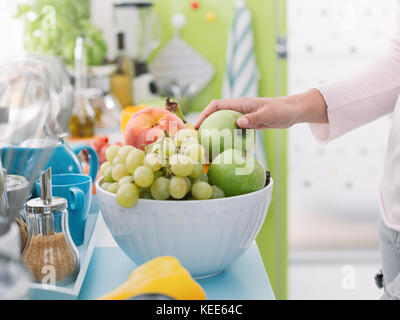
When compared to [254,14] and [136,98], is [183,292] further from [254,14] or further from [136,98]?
[254,14]

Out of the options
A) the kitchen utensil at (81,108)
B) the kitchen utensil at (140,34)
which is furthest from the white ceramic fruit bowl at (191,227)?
the kitchen utensil at (140,34)

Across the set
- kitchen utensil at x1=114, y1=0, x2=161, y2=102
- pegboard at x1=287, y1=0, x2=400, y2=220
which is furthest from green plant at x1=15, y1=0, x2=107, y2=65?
pegboard at x1=287, y1=0, x2=400, y2=220

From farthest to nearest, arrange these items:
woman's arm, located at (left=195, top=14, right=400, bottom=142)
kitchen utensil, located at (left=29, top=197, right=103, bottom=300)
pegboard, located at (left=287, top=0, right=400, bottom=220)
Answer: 1. pegboard, located at (left=287, top=0, right=400, bottom=220)
2. woman's arm, located at (left=195, top=14, right=400, bottom=142)
3. kitchen utensil, located at (left=29, top=197, right=103, bottom=300)

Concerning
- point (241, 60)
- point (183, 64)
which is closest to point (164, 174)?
point (241, 60)

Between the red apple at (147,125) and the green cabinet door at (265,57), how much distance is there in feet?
5.27

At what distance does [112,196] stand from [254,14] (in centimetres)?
186

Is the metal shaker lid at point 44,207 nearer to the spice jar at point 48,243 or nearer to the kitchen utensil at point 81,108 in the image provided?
the spice jar at point 48,243

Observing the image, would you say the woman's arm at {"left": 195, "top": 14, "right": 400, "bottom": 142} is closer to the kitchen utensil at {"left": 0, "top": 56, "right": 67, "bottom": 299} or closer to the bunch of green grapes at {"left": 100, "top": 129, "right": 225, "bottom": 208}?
the bunch of green grapes at {"left": 100, "top": 129, "right": 225, "bottom": 208}

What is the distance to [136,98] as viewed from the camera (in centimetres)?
218

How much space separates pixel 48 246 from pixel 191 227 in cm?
15

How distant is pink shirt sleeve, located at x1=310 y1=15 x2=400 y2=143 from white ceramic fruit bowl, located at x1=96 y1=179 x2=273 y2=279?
0.33m

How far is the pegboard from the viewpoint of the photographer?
226 cm

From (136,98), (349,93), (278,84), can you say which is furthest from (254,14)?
(349,93)
